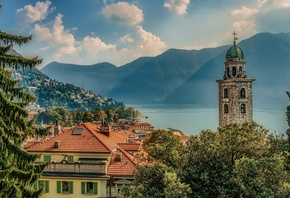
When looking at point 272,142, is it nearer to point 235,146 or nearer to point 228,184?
point 235,146

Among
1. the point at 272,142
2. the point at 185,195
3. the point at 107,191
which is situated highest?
the point at 272,142

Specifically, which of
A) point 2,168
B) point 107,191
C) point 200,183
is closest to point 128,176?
point 107,191

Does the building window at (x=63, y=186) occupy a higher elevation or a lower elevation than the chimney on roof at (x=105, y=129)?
lower

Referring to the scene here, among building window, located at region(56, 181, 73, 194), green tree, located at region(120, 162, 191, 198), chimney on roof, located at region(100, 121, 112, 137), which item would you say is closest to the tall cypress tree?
green tree, located at region(120, 162, 191, 198)

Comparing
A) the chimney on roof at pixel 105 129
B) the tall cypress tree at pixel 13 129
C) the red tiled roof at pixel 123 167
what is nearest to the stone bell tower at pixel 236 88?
the chimney on roof at pixel 105 129

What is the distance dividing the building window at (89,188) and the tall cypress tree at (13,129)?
21.3ft

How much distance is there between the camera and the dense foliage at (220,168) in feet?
35.6

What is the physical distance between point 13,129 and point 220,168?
822 cm

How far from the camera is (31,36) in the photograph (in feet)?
36.4

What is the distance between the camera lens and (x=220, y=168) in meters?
12.0

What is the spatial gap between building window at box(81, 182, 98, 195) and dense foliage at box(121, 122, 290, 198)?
505 centimetres

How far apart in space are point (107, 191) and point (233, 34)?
23.2 m

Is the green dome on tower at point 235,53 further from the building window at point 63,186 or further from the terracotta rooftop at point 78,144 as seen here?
the building window at point 63,186

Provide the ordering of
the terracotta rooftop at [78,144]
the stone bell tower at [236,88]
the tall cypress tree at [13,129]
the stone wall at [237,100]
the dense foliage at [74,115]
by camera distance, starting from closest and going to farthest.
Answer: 1. the tall cypress tree at [13,129]
2. the terracotta rooftop at [78,144]
3. the stone bell tower at [236,88]
4. the stone wall at [237,100]
5. the dense foliage at [74,115]
